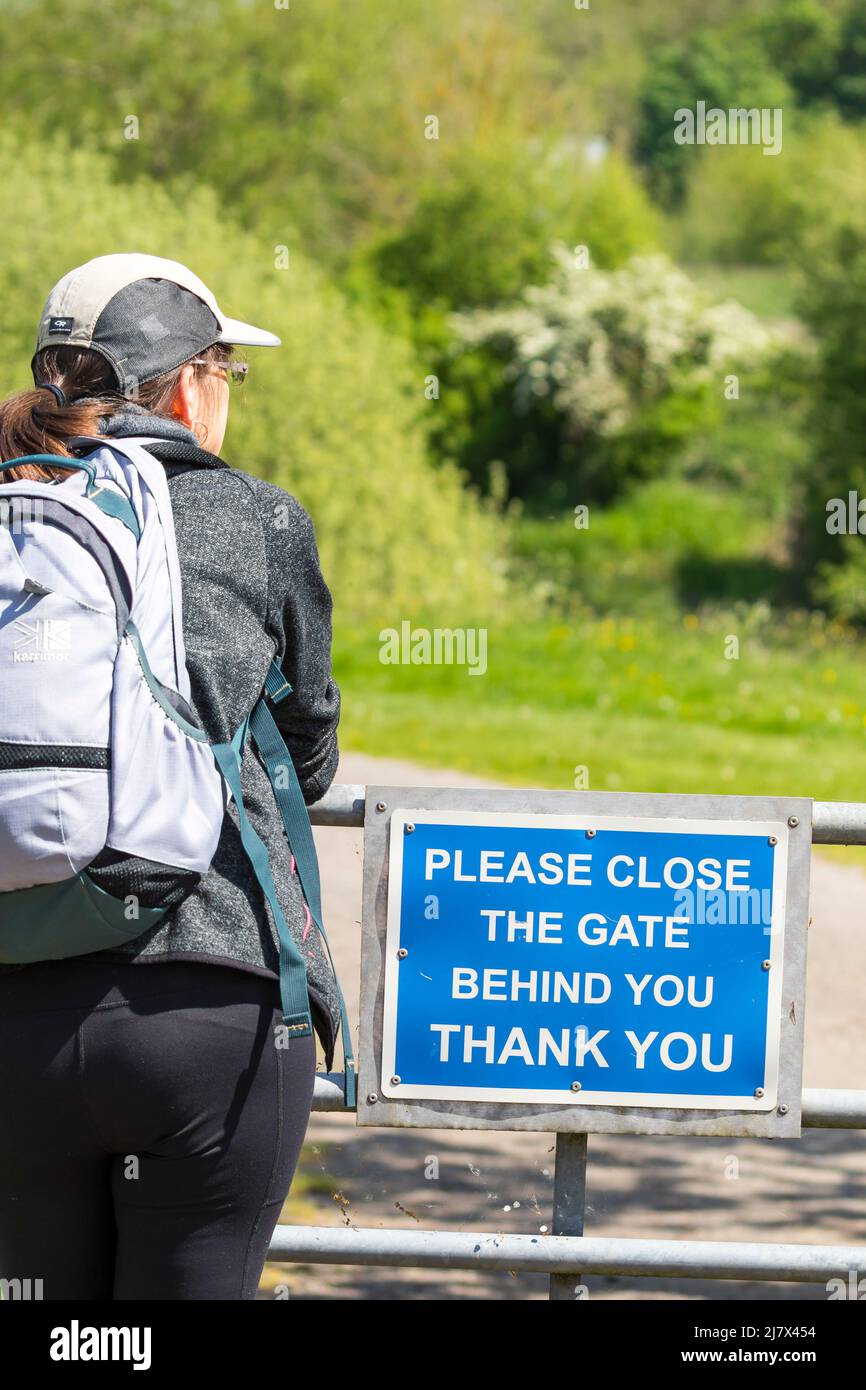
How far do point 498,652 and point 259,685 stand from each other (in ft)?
43.4

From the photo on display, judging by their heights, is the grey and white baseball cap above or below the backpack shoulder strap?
above

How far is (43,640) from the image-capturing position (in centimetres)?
174

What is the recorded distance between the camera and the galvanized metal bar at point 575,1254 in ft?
8.43

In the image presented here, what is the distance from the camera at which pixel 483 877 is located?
2543 millimetres

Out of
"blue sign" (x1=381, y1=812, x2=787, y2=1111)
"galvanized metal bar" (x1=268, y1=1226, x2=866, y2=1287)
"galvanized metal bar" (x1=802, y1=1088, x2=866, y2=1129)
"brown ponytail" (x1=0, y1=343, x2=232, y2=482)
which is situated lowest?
"galvanized metal bar" (x1=268, y1=1226, x2=866, y2=1287)

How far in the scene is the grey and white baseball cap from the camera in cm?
196

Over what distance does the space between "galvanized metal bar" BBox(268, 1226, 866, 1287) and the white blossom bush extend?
71.9 feet

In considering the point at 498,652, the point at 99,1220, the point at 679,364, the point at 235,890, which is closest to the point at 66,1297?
the point at 99,1220

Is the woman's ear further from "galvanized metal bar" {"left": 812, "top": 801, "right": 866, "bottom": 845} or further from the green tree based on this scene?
the green tree

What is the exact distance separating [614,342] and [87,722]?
23.2 meters

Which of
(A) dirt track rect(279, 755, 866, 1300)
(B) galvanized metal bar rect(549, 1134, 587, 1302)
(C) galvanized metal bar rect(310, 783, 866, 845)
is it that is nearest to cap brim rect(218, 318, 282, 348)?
(C) galvanized metal bar rect(310, 783, 866, 845)

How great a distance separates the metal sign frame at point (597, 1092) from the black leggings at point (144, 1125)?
2.07ft

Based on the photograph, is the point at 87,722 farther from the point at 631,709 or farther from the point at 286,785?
the point at 631,709
